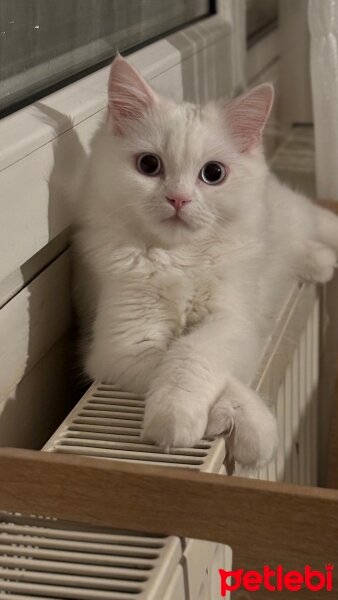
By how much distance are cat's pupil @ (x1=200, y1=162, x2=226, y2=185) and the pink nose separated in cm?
A: 6

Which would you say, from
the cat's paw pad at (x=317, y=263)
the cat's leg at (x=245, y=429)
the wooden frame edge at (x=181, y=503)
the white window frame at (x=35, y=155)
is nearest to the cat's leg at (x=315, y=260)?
the cat's paw pad at (x=317, y=263)

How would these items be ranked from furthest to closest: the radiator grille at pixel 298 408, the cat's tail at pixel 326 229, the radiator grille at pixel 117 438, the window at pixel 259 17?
the window at pixel 259 17, the cat's tail at pixel 326 229, the radiator grille at pixel 298 408, the radiator grille at pixel 117 438

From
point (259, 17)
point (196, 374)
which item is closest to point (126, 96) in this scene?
point (196, 374)

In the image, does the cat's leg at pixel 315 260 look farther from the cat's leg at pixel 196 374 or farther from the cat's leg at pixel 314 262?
the cat's leg at pixel 196 374

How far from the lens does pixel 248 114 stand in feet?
3.49

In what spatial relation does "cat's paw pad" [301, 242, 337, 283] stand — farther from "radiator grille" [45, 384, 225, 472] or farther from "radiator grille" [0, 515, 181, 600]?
"radiator grille" [0, 515, 181, 600]

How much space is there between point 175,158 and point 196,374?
279mm

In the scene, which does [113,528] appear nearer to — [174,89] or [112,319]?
[112,319]

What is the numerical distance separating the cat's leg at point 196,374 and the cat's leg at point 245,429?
0.6 inches

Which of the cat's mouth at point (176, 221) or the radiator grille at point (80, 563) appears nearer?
the radiator grille at point (80, 563)

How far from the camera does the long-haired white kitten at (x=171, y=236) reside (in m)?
0.98

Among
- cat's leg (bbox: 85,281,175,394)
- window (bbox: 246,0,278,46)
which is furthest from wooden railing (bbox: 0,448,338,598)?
window (bbox: 246,0,278,46)

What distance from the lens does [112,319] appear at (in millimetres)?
1014

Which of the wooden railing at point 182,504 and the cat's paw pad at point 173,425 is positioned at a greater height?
the cat's paw pad at point 173,425
